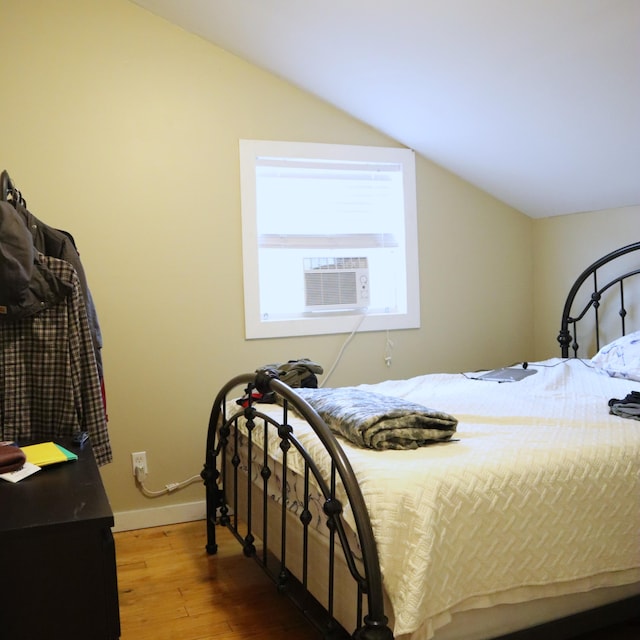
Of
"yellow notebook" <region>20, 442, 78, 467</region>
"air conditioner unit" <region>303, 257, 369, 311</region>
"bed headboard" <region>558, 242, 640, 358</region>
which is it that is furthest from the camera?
"air conditioner unit" <region>303, 257, 369, 311</region>

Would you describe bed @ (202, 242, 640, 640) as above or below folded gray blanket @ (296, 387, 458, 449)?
below

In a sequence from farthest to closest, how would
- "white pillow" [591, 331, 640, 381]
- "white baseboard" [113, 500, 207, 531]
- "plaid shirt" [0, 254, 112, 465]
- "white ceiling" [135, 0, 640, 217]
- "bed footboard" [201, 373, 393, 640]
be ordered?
"white baseboard" [113, 500, 207, 531] < "white pillow" [591, 331, 640, 381] < "white ceiling" [135, 0, 640, 217] < "plaid shirt" [0, 254, 112, 465] < "bed footboard" [201, 373, 393, 640]

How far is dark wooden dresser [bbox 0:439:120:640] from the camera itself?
1.25m

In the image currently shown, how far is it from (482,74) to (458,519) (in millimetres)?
1909

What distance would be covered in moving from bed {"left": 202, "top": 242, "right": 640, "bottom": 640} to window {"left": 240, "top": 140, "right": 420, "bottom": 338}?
1210 millimetres

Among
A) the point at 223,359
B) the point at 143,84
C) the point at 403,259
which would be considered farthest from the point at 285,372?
the point at 143,84

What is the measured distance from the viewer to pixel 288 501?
213cm

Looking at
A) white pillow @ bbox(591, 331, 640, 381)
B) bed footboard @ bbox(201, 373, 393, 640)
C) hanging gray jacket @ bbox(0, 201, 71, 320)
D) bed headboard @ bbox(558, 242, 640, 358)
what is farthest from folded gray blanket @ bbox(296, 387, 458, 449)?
bed headboard @ bbox(558, 242, 640, 358)

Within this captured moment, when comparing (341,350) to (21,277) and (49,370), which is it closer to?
(49,370)

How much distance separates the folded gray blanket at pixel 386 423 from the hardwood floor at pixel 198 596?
2.38 feet

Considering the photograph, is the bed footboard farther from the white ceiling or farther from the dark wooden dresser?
the white ceiling

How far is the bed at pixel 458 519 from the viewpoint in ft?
5.21

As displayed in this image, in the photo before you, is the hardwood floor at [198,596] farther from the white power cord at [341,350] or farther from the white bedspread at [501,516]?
the white power cord at [341,350]

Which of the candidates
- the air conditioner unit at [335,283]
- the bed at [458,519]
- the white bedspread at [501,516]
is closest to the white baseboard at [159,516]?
the bed at [458,519]
